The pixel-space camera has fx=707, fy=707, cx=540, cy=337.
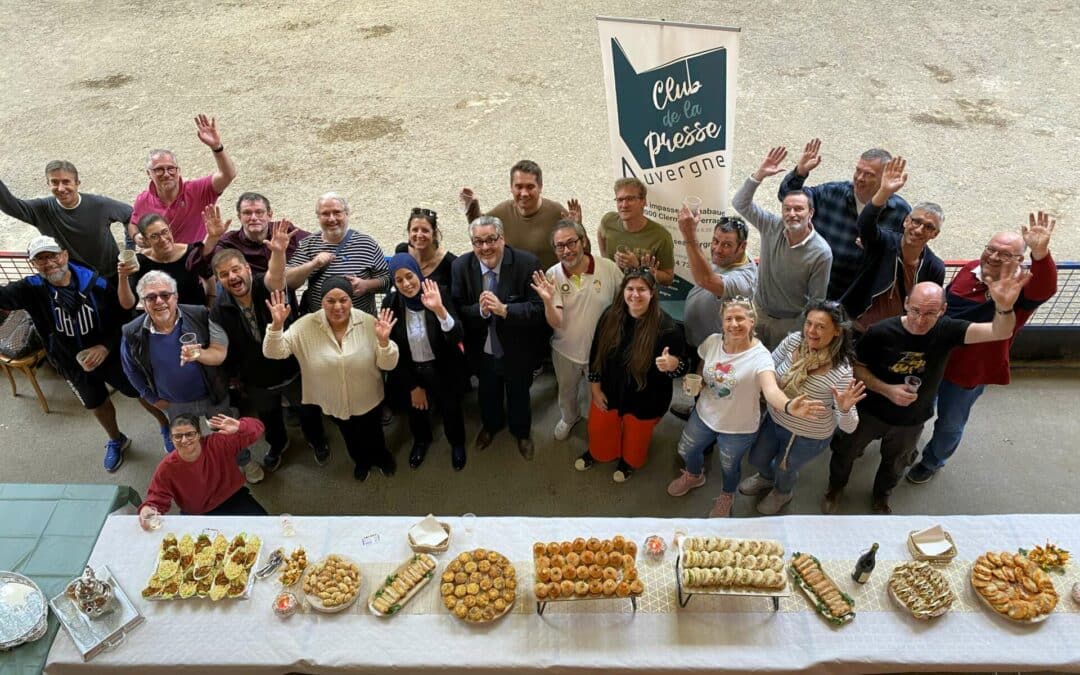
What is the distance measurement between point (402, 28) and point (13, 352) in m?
8.92

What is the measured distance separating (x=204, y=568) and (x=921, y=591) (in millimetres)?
3490

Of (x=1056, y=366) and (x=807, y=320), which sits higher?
(x=807, y=320)

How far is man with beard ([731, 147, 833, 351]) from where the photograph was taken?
4391mm

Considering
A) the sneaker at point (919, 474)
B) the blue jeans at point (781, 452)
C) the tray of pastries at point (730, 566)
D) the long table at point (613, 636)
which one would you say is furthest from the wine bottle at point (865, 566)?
the sneaker at point (919, 474)

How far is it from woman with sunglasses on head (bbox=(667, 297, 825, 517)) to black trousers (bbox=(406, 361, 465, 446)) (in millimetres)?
1608

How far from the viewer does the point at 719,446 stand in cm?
455

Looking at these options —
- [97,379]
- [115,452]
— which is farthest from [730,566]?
[115,452]

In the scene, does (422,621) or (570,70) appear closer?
(422,621)

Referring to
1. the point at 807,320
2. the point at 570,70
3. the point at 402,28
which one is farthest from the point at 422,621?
the point at 402,28

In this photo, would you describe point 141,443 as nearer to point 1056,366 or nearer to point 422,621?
point 422,621

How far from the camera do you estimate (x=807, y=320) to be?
3.82 meters

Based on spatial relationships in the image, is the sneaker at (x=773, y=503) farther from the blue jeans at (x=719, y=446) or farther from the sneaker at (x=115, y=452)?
the sneaker at (x=115, y=452)

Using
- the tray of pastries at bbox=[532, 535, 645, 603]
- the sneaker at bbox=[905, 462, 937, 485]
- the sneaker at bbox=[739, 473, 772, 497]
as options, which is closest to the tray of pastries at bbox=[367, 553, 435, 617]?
the tray of pastries at bbox=[532, 535, 645, 603]

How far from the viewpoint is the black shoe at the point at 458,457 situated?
17.4 ft
